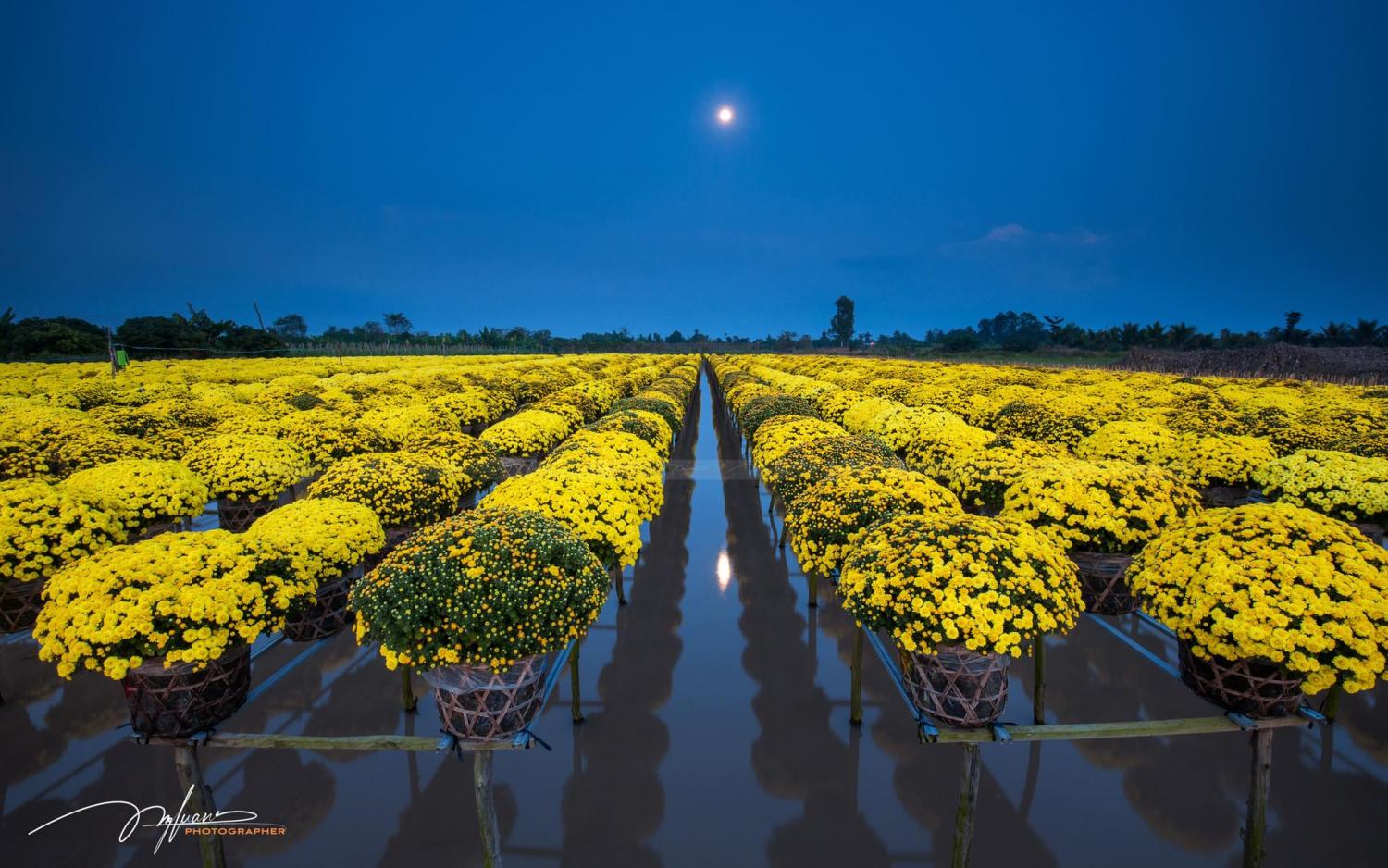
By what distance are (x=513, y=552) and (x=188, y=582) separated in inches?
94.3

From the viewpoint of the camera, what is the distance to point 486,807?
14.6ft

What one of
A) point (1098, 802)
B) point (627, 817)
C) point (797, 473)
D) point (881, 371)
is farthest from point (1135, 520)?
point (881, 371)

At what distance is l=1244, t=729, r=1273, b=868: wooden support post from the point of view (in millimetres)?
4371

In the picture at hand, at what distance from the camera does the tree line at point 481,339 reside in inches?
1628

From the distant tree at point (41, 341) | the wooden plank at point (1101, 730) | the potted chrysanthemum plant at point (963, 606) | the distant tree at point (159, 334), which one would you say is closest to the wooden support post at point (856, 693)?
the potted chrysanthemum plant at point (963, 606)

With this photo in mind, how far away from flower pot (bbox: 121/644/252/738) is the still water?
1626 millimetres

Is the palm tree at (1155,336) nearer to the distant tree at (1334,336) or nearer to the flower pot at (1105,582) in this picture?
the distant tree at (1334,336)

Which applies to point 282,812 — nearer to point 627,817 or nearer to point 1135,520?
point 627,817

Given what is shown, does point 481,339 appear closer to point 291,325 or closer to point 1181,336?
point 291,325

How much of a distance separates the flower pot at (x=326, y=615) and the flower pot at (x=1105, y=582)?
7991 mm

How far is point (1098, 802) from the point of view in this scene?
5.55 meters

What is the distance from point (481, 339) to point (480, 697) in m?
105

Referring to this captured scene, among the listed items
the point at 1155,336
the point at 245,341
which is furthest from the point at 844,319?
the point at 245,341

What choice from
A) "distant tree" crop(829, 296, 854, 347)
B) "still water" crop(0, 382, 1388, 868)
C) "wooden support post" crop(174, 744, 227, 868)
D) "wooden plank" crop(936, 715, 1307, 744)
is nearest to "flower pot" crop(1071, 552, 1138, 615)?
"still water" crop(0, 382, 1388, 868)
